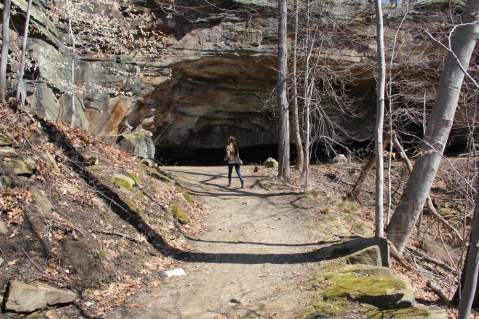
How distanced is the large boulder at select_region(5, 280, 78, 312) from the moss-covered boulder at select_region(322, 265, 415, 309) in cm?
351

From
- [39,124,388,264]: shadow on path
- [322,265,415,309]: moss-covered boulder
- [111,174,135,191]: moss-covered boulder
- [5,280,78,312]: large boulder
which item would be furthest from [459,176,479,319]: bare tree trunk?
[111,174,135,191]: moss-covered boulder

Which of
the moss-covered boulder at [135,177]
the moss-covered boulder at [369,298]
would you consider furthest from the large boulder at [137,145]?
the moss-covered boulder at [369,298]

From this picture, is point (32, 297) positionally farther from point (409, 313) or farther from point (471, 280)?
point (471, 280)

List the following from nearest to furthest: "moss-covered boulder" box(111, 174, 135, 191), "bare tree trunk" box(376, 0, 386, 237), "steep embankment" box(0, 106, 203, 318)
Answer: "steep embankment" box(0, 106, 203, 318) < "bare tree trunk" box(376, 0, 386, 237) < "moss-covered boulder" box(111, 174, 135, 191)

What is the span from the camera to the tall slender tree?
45.5 feet

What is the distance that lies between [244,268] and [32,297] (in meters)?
3.41

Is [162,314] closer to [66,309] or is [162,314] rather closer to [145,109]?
[66,309]

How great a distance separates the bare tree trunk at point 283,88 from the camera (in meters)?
13.9

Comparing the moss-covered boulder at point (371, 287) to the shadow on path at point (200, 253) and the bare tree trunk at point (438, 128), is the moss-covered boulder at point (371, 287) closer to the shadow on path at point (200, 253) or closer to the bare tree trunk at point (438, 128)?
the shadow on path at point (200, 253)

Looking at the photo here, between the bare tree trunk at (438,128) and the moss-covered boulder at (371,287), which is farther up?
the bare tree trunk at (438,128)

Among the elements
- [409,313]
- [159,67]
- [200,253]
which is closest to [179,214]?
[200,253]

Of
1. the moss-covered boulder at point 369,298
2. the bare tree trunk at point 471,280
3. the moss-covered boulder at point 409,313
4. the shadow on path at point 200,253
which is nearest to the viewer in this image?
the bare tree trunk at point 471,280

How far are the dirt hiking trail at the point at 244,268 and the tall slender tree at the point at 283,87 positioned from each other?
236 centimetres

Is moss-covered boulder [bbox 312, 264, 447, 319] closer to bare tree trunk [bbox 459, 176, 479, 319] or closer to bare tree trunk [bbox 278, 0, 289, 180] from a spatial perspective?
bare tree trunk [bbox 459, 176, 479, 319]
